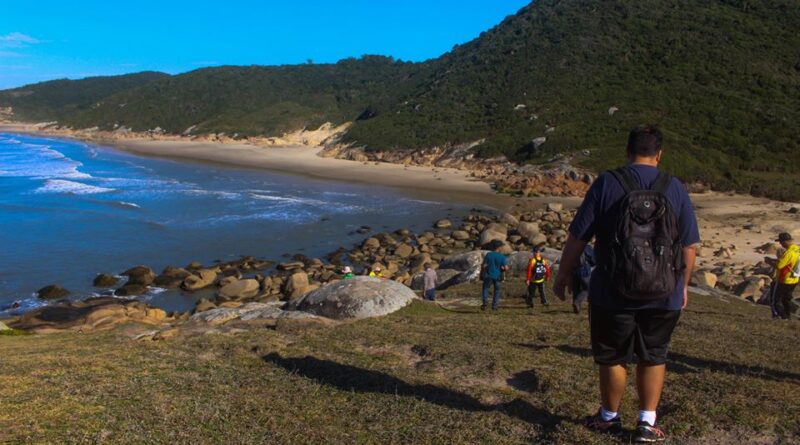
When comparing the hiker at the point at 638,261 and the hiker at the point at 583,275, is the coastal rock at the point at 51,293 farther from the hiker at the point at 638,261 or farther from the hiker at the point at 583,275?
the hiker at the point at 638,261

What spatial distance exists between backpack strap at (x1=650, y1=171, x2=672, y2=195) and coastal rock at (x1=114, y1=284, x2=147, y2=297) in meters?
20.0

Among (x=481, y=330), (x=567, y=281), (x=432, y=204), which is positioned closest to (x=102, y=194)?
(x=432, y=204)

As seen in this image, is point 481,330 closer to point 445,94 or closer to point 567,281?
point 567,281

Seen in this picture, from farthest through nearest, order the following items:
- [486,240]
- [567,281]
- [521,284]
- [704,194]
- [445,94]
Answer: [445,94]
[704,194]
[486,240]
[521,284]
[567,281]

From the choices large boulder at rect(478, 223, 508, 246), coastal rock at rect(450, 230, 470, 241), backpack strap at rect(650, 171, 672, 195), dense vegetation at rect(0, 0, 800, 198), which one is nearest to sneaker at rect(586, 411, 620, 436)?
backpack strap at rect(650, 171, 672, 195)

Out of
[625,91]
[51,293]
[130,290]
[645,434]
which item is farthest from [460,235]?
[625,91]

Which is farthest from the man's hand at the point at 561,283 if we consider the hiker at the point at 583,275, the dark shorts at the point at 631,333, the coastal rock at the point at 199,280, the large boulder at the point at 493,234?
the large boulder at the point at 493,234

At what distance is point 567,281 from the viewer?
4.42 m

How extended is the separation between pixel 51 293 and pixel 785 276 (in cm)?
2120

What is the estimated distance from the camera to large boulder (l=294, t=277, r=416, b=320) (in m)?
12.0

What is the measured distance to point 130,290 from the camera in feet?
67.3

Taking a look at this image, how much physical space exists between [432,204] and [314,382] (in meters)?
35.1

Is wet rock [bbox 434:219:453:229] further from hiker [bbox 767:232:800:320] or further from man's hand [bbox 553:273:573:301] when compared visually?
man's hand [bbox 553:273:573:301]

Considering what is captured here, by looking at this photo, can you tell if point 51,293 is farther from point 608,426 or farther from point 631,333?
point 631,333
